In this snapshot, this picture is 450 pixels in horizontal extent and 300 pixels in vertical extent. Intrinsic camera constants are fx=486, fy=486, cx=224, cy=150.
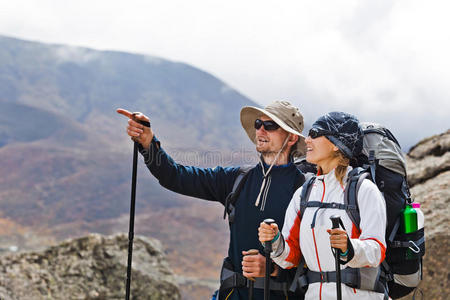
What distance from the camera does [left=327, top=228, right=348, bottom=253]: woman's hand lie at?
2.40m

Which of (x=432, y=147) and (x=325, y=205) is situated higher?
(x=432, y=147)

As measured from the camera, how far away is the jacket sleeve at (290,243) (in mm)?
2832

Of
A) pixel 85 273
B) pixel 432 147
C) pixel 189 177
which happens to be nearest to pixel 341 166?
pixel 189 177

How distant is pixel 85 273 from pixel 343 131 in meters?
5.25

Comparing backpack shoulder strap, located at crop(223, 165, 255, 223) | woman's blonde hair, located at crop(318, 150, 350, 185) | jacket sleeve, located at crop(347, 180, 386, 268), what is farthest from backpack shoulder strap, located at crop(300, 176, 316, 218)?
backpack shoulder strap, located at crop(223, 165, 255, 223)

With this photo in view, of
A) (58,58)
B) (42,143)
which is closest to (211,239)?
(42,143)

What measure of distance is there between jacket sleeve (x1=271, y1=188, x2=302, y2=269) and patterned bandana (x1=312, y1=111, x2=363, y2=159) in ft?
1.36

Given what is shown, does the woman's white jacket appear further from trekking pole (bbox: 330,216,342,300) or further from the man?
the man

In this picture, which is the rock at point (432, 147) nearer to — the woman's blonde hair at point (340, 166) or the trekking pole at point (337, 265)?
the woman's blonde hair at point (340, 166)

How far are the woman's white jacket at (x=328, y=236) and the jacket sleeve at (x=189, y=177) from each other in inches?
38.2

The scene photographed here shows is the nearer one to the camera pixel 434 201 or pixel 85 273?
pixel 434 201

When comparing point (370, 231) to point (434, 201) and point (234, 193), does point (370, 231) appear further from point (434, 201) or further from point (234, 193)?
point (434, 201)

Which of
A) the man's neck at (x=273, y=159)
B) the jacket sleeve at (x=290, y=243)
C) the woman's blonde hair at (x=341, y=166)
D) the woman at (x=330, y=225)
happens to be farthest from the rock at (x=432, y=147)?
the jacket sleeve at (x=290, y=243)

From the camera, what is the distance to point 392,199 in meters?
3.07
